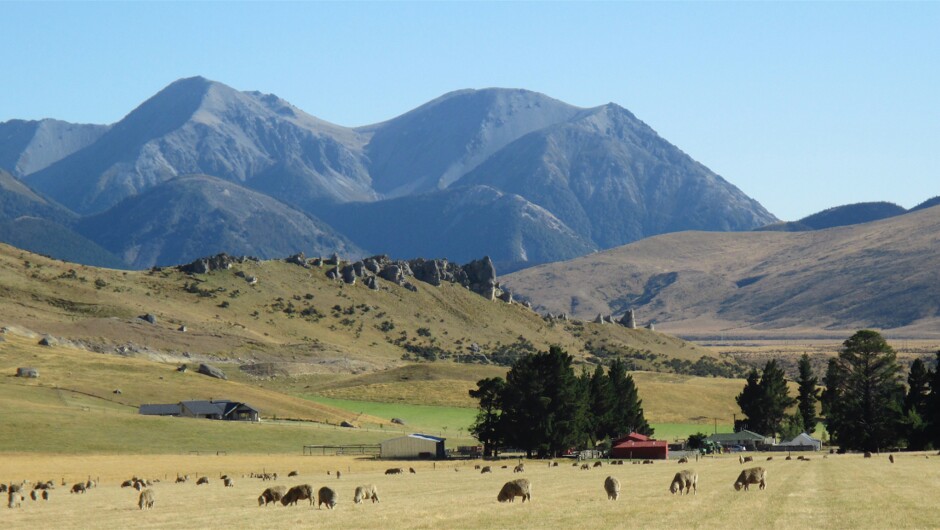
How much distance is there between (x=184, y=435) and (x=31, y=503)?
212 feet

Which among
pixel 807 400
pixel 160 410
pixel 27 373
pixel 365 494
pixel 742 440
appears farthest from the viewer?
pixel 807 400

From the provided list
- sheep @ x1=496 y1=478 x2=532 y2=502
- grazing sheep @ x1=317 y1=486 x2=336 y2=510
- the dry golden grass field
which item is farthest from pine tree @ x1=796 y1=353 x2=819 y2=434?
grazing sheep @ x1=317 y1=486 x2=336 y2=510

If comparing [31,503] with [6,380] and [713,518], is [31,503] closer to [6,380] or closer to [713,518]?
[713,518]

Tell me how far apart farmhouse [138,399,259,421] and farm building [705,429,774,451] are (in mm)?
58864

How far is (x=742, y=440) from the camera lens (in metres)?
156

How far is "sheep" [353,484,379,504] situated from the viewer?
59.9 meters

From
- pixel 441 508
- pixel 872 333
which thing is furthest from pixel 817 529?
pixel 872 333

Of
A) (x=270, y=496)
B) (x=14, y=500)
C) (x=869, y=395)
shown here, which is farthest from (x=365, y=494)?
(x=869, y=395)

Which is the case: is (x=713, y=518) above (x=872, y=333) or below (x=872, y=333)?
below

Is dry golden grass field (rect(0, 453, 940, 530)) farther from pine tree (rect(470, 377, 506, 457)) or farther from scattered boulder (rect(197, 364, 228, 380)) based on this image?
scattered boulder (rect(197, 364, 228, 380))

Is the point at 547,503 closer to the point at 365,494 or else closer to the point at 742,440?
the point at 365,494

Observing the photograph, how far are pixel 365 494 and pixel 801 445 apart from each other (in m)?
97.4

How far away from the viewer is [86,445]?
118250mm

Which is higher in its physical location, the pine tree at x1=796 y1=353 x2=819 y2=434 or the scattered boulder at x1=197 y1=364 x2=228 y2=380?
the scattered boulder at x1=197 y1=364 x2=228 y2=380
